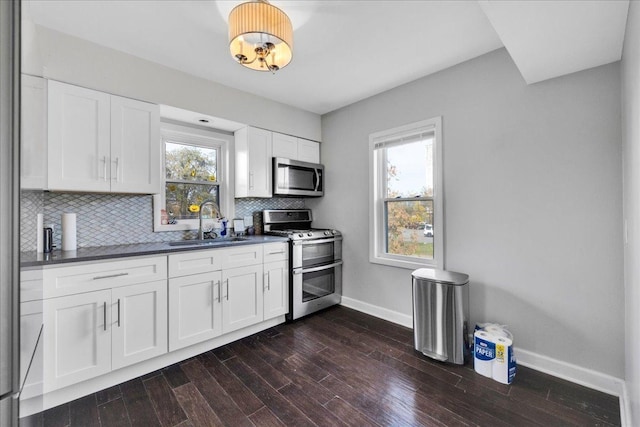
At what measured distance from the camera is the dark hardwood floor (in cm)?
162

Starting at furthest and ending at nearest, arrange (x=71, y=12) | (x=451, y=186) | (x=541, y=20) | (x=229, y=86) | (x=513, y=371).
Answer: (x=229, y=86) → (x=451, y=186) → (x=513, y=371) → (x=71, y=12) → (x=541, y=20)

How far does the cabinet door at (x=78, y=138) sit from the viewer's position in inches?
76.8

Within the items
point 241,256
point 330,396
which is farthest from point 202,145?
point 330,396

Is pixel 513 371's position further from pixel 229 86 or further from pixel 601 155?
pixel 229 86

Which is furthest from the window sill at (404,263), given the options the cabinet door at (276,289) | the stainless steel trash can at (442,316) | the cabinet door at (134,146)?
the cabinet door at (134,146)

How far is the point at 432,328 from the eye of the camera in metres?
2.25

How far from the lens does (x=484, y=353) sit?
2.02 meters

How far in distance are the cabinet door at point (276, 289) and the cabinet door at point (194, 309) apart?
0.51 metres

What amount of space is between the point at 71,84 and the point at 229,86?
1.31m

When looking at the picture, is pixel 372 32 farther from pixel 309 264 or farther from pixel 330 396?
pixel 330 396

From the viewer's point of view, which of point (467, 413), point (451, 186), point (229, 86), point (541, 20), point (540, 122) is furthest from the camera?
point (229, 86)

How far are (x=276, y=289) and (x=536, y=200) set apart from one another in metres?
2.50

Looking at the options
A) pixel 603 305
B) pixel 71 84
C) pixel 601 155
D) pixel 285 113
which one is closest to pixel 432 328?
pixel 603 305

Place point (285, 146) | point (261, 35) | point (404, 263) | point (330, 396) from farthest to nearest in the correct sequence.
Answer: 1. point (285, 146)
2. point (404, 263)
3. point (330, 396)
4. point (261, 35)
